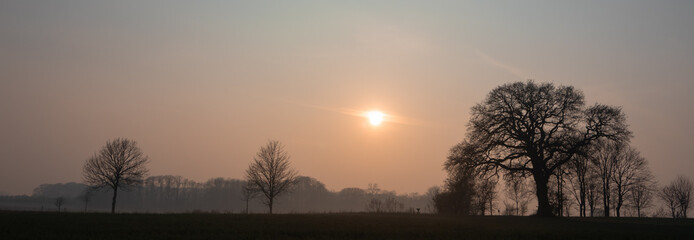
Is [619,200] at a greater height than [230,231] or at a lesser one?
greater

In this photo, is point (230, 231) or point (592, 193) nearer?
point (230, 231)

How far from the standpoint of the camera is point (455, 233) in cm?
2175

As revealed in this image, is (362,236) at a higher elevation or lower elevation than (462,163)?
lower

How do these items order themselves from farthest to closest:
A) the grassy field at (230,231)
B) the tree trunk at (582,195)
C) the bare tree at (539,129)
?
the tree trunk at (582,195), the bare tree at (539,129), the grassy field at (230,231)

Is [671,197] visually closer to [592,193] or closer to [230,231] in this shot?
[592,193]

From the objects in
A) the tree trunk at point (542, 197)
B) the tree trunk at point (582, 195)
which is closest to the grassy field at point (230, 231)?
the tree trunk at point (542, 197)

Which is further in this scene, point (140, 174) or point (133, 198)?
point (133, 198)

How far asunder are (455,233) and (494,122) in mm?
20836

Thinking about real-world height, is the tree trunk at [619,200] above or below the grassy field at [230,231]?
above

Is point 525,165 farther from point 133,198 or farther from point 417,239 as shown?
point 133,198

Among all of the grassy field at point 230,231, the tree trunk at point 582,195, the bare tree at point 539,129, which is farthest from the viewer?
the tree trunk at point 582,195

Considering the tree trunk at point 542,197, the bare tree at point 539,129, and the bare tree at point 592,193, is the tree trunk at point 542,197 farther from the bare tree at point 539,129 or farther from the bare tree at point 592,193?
the bare tree at point 592,193

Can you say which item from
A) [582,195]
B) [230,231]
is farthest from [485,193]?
[230,231]

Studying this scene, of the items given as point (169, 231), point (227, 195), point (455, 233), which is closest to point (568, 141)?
point (455, 233)
